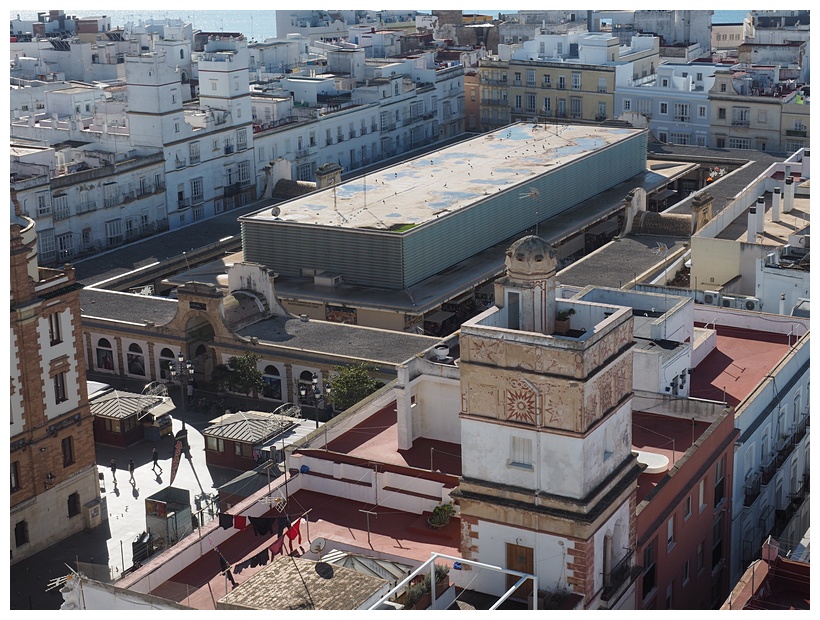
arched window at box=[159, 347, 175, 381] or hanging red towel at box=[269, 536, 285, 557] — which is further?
arched window at box=[159, 347, 175, 381]

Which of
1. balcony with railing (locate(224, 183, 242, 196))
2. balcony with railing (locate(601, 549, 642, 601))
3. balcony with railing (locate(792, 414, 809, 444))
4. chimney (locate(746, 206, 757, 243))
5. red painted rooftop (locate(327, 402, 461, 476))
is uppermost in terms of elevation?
chimney (locate(746, 206, 757, 243))

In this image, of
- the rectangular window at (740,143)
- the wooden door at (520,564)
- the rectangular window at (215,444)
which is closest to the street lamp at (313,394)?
the rectangular window at (215,444)

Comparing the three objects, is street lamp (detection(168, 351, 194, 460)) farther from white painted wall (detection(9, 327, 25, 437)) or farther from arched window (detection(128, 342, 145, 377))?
white painted wall (detection(9, 327, 25, 437))

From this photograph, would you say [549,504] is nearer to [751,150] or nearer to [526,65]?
[751,150]

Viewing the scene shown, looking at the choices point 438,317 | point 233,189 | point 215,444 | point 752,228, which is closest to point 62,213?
point 233,189

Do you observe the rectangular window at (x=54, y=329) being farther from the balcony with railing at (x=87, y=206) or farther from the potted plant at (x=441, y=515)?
the balcony with railing at (x=87, y=206)

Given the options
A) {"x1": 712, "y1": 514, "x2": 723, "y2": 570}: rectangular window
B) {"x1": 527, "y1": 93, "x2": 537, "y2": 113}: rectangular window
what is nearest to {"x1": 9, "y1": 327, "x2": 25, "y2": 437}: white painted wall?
{"x1": 712, "y1": 514, "x2": 723, "y2": 570}: rectangular window

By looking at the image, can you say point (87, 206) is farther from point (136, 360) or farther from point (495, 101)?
point (495, 101)
